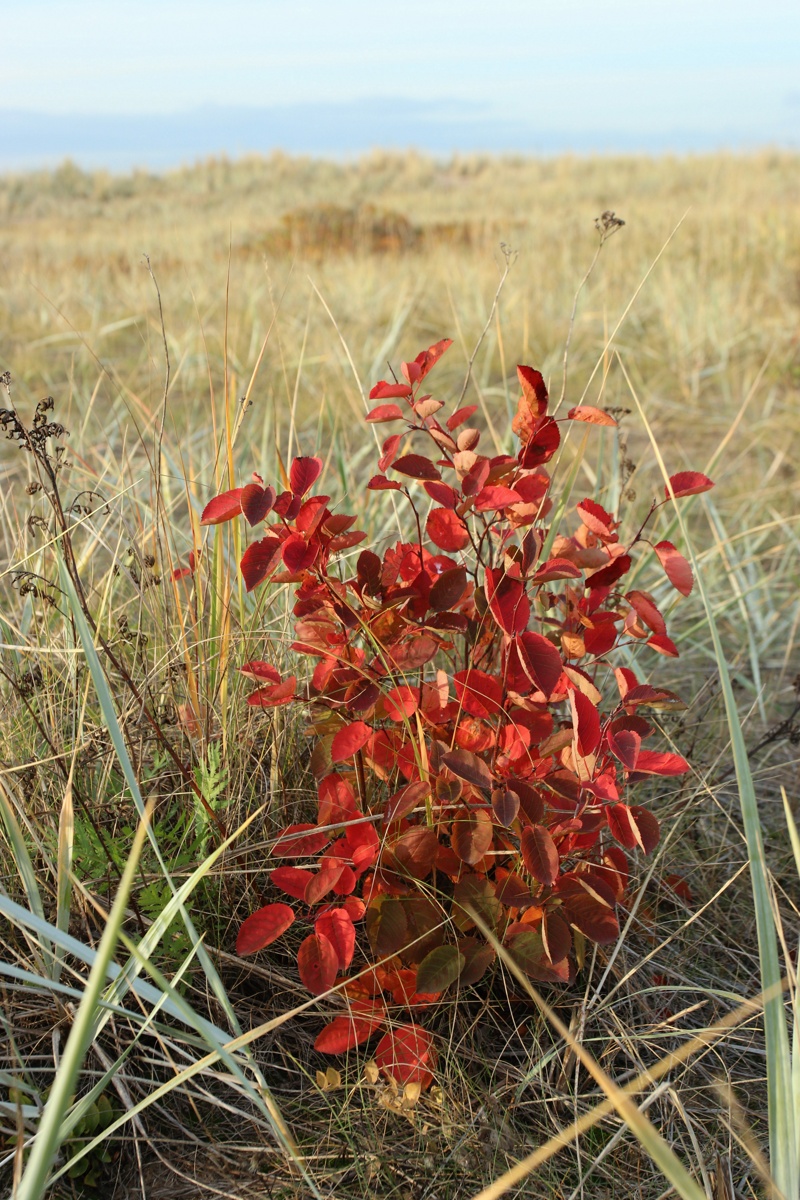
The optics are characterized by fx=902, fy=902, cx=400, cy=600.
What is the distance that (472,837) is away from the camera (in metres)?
1.09

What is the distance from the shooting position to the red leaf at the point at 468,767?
3.31ft

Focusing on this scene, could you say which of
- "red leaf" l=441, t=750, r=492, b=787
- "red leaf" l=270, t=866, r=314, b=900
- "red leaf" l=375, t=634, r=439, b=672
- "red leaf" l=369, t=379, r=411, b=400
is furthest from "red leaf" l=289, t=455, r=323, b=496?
"red leaf" l=270, t=866, r=314, b=900

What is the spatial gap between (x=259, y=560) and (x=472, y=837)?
42 centimetres

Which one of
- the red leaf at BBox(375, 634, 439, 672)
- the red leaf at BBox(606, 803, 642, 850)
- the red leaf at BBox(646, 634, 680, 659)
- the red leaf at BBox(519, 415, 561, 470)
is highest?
the red leaf at BBox(519, 415, 561, 470)

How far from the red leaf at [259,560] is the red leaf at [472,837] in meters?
0.39

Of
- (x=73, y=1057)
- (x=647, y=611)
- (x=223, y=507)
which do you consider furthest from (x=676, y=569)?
(x=73, y=1057)

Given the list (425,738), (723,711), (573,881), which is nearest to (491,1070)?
(573,881)

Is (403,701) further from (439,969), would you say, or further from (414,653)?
(439,969)

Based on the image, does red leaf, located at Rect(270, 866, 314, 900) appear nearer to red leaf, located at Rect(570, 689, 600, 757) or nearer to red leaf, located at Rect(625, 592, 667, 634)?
red leaf, located at Rect(570, 689, 600, 757)

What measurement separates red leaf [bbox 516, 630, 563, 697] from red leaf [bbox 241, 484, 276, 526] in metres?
0.31

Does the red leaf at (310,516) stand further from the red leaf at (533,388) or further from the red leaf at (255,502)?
the red leaf at (533,388)

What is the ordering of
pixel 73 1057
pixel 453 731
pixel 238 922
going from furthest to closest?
pixel 238 922 → pixel 453 731 → pixel 73 1057

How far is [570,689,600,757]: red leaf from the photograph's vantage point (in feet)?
3.32

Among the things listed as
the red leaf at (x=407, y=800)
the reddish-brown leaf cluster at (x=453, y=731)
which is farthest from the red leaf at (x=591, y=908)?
the red leaf at (x=407, y=800)
